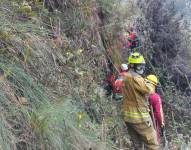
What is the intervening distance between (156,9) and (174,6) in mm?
637

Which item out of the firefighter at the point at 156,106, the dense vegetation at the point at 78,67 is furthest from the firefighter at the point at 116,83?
the firefighter at the point at 156,106

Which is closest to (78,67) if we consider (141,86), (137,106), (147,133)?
(141,86)

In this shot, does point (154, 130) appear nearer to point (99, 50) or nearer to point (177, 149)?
point (177, 149)

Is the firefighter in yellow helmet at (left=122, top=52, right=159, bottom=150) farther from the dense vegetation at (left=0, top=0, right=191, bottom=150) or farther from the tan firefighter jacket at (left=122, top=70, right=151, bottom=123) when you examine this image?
the dense vegetation at (left=0, top=0, right=191, bottom=150)

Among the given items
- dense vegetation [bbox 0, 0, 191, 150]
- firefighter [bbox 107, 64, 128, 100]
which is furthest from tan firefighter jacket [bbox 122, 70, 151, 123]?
firefighter [bbox 107, 64, 128, 100]

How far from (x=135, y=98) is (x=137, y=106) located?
0.42 ft

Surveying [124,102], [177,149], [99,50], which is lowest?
[177,149]

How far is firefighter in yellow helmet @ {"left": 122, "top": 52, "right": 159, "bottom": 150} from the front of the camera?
6.79 metres

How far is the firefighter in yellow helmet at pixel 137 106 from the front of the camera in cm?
679

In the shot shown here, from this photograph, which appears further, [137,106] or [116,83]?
[116,83]

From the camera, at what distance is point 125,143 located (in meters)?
7.04

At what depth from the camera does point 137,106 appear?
272 inches

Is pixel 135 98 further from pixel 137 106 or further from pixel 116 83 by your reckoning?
pixel 116 83

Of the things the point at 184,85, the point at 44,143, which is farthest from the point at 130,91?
the point at 184,85
